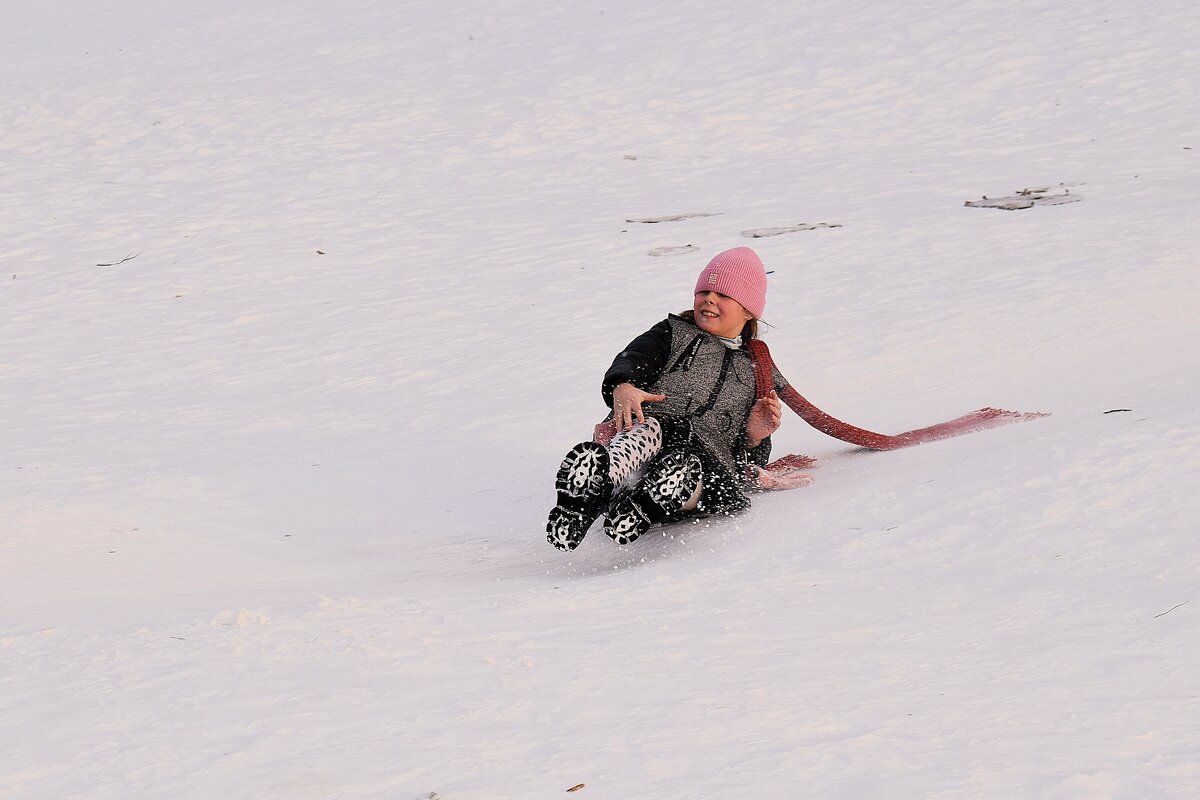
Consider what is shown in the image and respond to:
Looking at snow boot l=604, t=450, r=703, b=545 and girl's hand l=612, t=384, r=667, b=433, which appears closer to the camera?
snow boot l=604, t=450, r=703, b=545

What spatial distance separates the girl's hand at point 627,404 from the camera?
4348mm

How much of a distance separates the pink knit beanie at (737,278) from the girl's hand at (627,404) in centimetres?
55

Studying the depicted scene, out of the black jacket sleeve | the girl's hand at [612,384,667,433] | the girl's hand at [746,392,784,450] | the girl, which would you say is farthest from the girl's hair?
the girl's hand at [612,384,667,433]

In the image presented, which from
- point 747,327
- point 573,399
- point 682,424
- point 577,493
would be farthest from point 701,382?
point 573,399

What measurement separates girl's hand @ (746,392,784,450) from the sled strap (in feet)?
0.31

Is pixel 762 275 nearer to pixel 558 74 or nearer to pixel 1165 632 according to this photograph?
pixel 1165 632

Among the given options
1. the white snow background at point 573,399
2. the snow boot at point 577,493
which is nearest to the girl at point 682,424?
the snow boot at point 577,493

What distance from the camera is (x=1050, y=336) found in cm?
616

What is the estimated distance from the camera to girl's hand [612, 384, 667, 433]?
4348 millimetres

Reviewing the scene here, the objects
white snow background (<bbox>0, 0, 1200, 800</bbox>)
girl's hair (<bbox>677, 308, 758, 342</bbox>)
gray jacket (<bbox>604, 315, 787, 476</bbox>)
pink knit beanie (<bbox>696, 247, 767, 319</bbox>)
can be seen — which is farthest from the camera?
girl's hair (<bbox>677, 308, 758, 342</bbox>)

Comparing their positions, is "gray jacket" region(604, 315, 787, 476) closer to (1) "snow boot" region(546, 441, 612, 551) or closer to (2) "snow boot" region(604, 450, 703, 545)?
(2) "snow boot" region(604, 450, 703, 545)

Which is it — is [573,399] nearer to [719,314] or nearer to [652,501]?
[719,314]

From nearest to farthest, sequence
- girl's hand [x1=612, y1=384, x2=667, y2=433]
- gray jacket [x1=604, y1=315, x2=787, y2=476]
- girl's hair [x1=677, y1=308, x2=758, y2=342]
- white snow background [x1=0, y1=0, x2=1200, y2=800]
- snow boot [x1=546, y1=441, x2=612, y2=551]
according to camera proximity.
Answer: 1. white snow background [x1=0, y1=0, x2=1200, y2=800]
2. snow boot [x1=546, y1=441, x2=612, y2=551]
3. girl's hand [x1=612, y1=384, x2=667, y2=433]
4. gray jacket [x1=604, y1=315, x2=787, y2=476]
5. girl's hair [x1=677, y1=308, x2=758, y2=342]

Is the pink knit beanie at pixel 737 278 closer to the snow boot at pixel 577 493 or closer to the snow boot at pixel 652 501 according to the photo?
the snow boot at pixel 652 501
